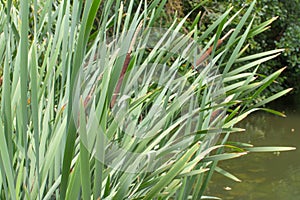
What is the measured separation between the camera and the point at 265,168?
5113 millimetres

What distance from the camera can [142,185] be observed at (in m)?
0.81

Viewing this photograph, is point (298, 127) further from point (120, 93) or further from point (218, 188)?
point (120, 93)

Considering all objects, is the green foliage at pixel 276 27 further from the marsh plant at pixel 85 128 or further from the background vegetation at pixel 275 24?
the marsh plant at pixel 85 128

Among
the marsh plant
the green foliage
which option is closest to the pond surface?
the green foliage

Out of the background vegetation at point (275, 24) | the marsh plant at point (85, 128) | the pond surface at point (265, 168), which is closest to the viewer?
the marsh plant at point (85, 128)

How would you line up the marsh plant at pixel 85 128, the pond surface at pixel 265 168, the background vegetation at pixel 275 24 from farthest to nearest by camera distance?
the background vegetation at pixel 275 24
the pond surface at pixel 265 168
the marsh plant at pixel 85 128

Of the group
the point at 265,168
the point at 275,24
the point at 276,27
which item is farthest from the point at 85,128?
the point at 276,27

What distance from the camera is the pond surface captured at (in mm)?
4410

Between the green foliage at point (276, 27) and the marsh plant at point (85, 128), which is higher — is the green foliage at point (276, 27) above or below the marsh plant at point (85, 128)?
below

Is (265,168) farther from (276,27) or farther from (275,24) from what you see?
(276,27)

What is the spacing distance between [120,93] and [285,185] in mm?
4049

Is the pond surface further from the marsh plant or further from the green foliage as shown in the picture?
the marsh plant

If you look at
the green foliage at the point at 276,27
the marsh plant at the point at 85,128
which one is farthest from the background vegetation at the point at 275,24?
the marsh plant at the point at 85,128

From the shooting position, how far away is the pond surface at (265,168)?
441 centimetres
